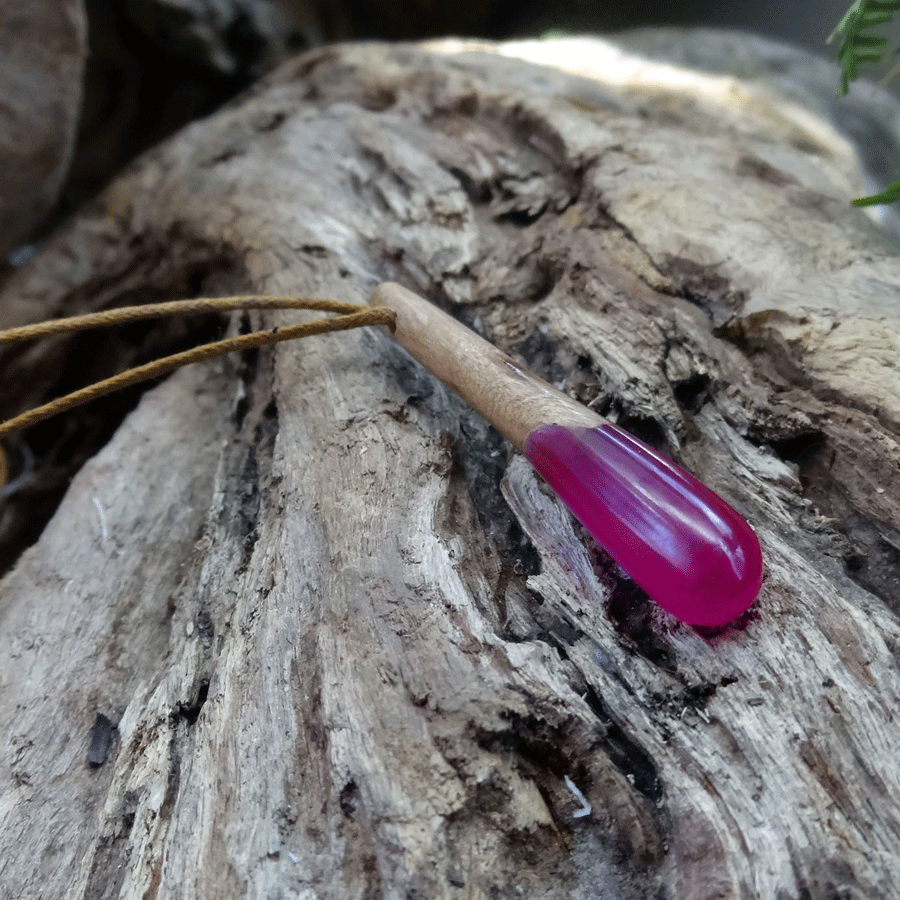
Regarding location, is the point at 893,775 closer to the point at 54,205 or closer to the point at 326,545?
the point at 326,545

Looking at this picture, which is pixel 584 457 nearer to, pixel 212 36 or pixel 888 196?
pixel 888 196

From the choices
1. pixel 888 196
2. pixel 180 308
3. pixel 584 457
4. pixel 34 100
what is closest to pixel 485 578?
pixel 584 457

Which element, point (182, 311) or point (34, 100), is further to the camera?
point (34, 100)

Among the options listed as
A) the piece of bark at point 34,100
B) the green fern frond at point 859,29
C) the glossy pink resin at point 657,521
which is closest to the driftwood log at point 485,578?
the glossy pink resin at point 657,521

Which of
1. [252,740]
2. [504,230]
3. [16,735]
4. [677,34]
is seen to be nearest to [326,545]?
[252,740]

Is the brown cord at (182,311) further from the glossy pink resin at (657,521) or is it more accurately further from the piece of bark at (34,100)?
the piece of bark at (34,100)

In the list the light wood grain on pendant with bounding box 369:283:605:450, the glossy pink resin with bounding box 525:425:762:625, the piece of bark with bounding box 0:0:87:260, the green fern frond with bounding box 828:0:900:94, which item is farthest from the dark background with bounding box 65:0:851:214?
the glossy pink resin with bounding box 525:425:762:625
